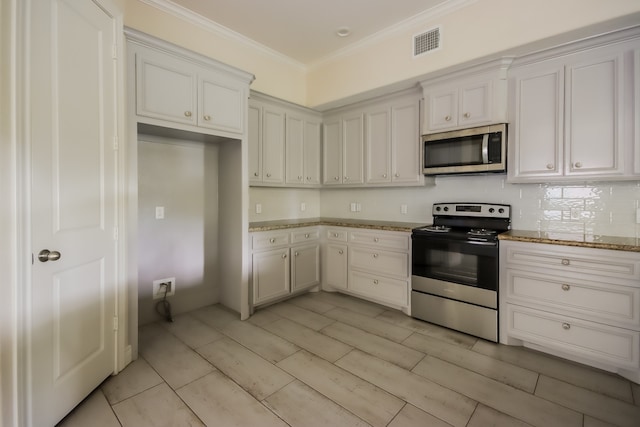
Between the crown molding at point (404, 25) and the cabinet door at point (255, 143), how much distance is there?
131cm

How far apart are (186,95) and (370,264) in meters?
2.51

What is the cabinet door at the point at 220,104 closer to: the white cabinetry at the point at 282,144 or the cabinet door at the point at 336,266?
the white cabinetry at the point at 282,144

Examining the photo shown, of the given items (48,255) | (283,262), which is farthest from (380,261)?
(48,255)

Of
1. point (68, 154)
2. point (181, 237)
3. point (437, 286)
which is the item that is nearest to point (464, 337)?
point (437, 286)

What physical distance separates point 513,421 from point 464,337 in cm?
102

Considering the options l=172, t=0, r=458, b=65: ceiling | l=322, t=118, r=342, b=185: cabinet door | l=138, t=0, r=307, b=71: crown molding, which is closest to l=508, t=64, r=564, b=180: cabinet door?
l=172, t=0, r=458, b=65: ceiling

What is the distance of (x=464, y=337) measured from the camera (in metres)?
2.65

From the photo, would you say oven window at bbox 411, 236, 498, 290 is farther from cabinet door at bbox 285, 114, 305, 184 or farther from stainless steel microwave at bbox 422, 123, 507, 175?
cabinet door at bbox 285, 114, 305, 184

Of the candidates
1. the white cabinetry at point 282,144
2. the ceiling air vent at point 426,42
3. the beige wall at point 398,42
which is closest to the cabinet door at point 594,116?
the beige wall at point 398,42

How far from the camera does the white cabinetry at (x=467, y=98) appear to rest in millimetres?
2646

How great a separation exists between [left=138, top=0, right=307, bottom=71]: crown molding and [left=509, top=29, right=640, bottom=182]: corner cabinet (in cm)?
268

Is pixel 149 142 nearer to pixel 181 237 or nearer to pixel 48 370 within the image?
pixel 181 237

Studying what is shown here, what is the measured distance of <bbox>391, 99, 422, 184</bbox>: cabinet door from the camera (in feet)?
10.7

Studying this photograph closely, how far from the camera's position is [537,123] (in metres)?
2.54
